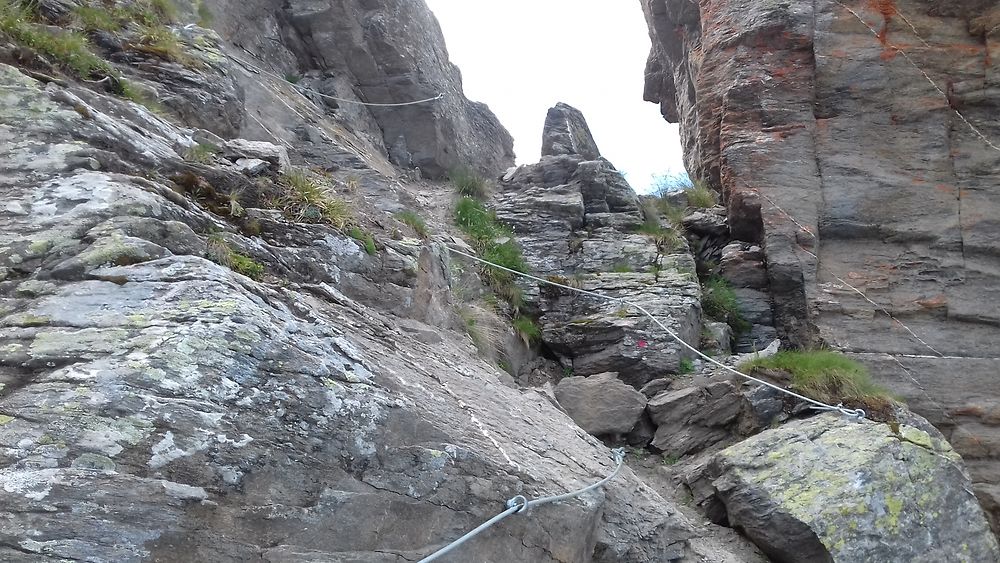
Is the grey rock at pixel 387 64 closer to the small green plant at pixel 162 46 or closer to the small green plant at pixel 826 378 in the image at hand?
the small green plant at pixel 162 46

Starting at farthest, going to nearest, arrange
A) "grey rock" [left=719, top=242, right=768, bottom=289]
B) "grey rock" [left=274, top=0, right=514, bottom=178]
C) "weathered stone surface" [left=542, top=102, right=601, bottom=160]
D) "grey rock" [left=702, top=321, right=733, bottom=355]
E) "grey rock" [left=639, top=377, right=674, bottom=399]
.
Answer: "weathered stone surface" [left=542, top=102, right=601, bottom=160] → "grey rock" [left=274, top=0, right=514, bottom=178] → "grey rock" [left=719, top=242, right=768, bottom=289] → "grey rock" [left=702, top=321, right=733, bottom=355] → "grey rock" [left=639, top=377, right=674, bottom=399]

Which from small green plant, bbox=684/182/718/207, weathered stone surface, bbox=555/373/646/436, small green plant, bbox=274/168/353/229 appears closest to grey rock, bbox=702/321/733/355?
weathered stone surface, bbox=555/373/646/436

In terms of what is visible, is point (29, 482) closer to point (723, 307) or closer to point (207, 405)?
point (207, 405)

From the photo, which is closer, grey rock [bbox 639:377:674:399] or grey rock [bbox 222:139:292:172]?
grey rock [bbox 222:139:292:172]

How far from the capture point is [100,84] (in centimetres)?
539

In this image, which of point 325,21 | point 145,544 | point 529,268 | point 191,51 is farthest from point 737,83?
point 145,544

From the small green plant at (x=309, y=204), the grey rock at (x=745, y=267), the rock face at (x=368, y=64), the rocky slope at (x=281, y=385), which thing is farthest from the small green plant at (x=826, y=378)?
the rock face at (x=368, y=64)

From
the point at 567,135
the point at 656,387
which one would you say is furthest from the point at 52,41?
the point at 567,135

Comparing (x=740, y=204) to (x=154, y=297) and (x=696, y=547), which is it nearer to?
(x=696, y=547)

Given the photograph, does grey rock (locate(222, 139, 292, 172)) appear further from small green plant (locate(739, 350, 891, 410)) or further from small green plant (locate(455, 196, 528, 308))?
small green plant (locate(739, 350, 891, 410))

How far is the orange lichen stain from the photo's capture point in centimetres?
981

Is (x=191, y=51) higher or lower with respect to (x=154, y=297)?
higher

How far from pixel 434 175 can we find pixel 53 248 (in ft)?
34.3

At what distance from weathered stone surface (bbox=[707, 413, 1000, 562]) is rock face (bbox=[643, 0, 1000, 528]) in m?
3.32
